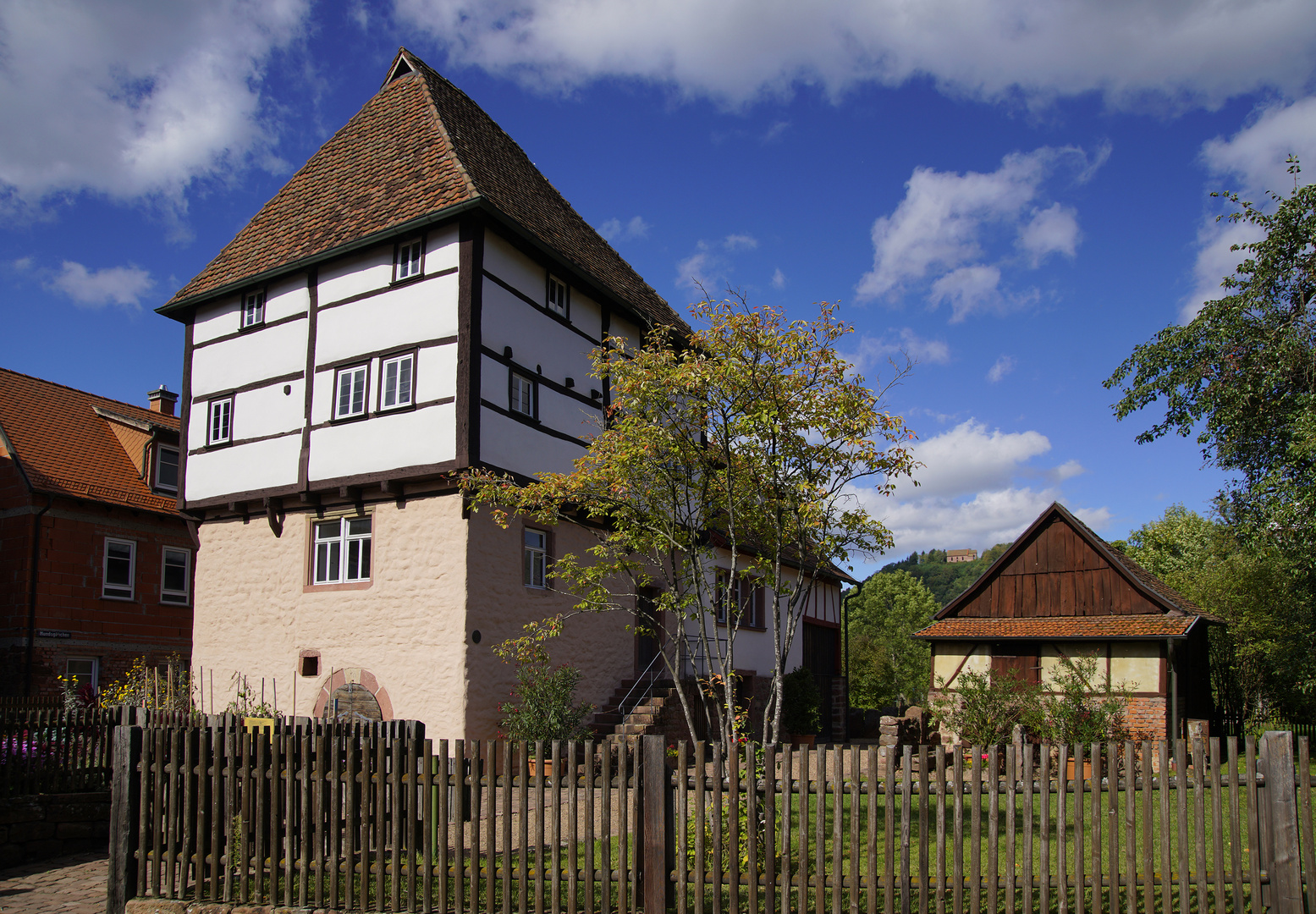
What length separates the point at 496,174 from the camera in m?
18.5

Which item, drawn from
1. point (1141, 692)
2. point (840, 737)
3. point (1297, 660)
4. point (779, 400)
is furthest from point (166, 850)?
point (1297, 660)

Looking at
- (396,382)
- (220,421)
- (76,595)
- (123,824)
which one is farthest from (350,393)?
(76,595)

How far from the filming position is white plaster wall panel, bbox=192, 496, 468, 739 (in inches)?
585

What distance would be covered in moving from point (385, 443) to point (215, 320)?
5953 millimetres

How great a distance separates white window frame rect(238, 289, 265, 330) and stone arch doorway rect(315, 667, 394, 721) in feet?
23.3

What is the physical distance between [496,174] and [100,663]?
566 inches

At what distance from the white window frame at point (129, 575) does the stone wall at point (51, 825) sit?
1293 centimetres

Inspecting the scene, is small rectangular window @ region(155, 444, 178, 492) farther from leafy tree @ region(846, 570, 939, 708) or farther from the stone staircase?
leafy tree @ region(846, 570, 939, 708)

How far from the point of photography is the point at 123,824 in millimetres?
7746

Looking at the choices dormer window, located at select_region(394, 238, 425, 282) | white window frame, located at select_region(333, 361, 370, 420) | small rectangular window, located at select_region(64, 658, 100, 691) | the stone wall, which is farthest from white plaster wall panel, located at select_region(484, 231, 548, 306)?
small rectangular window, located at select_region(64, 658, 100, 691)

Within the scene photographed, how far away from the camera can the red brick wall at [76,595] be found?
2045 centimetres

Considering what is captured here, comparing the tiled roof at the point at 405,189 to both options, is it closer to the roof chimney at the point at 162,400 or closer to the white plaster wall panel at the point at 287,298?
the white plaster wall panel at the point at 287,298

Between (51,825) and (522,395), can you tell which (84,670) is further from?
(522,395)

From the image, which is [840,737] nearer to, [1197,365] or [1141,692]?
[1141,692]
